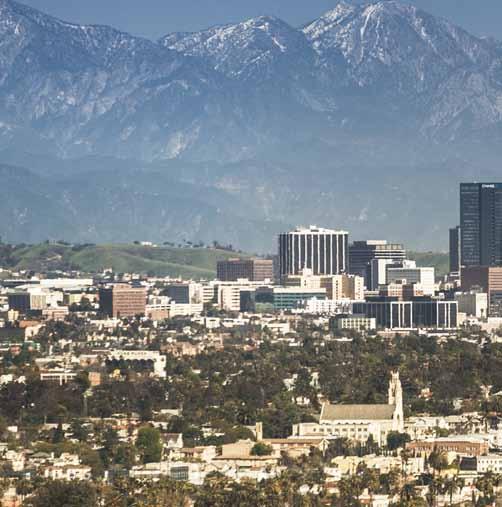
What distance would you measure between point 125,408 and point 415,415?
10.9m

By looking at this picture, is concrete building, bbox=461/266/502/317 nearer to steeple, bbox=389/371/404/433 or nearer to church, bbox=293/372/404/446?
steeple, bbox=389/371/404/433

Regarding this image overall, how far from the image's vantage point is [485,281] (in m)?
194

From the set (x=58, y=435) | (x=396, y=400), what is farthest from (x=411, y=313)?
(x=58, y=435)

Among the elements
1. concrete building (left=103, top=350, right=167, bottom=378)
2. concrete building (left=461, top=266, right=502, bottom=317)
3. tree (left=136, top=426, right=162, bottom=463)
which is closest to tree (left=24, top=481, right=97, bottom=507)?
tree (left=136, top=426, right=162, bottom=463)

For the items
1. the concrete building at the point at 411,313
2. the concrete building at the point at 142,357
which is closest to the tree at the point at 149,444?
the concrete building at the point at 142,357

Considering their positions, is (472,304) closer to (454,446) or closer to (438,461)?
(454,446)

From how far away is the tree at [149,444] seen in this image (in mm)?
84000

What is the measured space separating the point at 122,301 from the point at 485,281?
2998 cm

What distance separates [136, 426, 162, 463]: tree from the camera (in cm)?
8400

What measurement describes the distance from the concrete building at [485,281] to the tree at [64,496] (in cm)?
11888

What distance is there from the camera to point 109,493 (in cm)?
7212

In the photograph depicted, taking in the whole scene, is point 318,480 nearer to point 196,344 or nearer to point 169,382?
point 169,382

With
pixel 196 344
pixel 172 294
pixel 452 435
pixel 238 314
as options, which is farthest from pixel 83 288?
pixel 452 435

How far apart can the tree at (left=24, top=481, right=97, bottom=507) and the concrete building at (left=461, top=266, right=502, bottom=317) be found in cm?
11888
